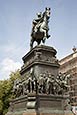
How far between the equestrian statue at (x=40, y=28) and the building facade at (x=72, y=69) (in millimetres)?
35465

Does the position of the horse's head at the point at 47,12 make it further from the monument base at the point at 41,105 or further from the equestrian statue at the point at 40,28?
the monument base at the point at 41,105

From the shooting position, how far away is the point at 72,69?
6022 centimetres

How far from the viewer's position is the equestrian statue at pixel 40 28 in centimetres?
2164

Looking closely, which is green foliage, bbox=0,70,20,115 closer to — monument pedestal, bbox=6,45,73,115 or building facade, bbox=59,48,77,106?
building facade, bbox=59,48,77,106

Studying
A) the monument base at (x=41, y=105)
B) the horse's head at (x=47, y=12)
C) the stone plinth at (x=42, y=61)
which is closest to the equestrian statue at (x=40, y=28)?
the horse's head at (x=47, y=12)

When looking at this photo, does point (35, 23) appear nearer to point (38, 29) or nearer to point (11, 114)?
point (38, 29)

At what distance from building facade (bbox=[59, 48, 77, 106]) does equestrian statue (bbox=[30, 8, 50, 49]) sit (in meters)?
35.5

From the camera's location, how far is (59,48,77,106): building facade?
187ft

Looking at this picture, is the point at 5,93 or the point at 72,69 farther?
the point at 72,69

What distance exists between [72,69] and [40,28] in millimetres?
39627

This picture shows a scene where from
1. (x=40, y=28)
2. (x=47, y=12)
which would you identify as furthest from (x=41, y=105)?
(x=47, y=12)

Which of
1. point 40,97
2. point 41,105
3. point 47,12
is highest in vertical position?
point 47,12

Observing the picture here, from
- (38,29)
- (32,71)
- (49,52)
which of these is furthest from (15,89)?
(38,29)

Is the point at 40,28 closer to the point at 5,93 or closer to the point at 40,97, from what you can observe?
the point at 40,97
